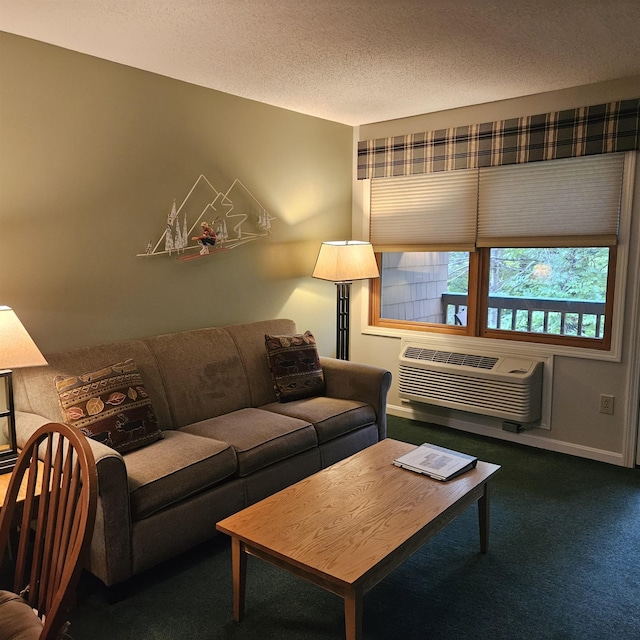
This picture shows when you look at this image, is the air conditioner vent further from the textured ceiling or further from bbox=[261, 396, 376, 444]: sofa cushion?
the textured ceiling

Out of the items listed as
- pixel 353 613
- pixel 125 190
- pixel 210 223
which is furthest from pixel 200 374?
pixel 353 613

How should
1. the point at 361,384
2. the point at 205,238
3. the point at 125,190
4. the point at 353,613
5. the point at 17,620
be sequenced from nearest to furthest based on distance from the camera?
the point at 17,620 → the point at 353,613 → the point at 125,190 → the point at 205,238 → the point at 361,384

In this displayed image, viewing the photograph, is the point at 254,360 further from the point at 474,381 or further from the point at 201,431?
the point at 474,381

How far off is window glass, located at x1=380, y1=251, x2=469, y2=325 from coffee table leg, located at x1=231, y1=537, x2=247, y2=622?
2.72 meters

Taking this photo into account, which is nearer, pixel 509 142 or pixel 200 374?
pixel 200 374

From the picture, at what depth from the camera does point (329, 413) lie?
328 centimetres

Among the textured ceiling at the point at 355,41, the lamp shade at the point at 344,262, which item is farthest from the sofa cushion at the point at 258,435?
the textured ceiling at the point at 355,41

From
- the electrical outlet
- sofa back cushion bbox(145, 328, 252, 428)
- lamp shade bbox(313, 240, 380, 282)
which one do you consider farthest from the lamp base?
the electrical outlet

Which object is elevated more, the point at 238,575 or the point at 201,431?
the point at 201,431

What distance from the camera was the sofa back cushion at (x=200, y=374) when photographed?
3115mm

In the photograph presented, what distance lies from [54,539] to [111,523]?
0.75 m

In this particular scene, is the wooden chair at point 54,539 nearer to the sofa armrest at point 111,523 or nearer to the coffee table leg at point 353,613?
the sofa armrest at point 111,523

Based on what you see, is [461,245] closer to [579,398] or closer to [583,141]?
[583,141]

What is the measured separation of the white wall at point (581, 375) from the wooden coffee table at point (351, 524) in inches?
58.2
